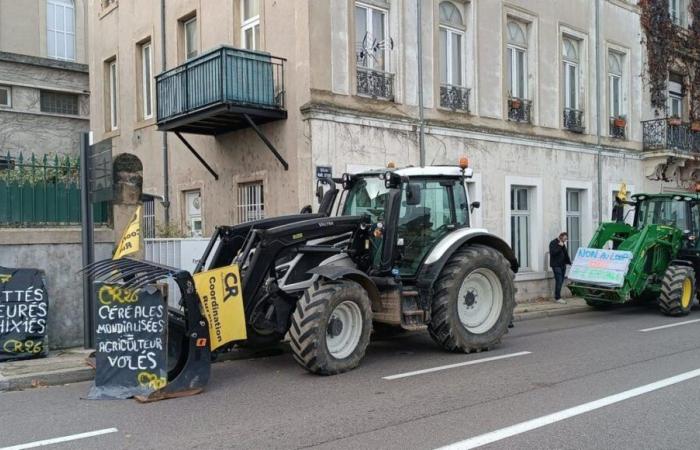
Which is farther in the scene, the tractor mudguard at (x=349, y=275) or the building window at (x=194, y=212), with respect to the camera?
the building window at (x=194, y=212)

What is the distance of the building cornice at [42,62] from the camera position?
65.8 ft

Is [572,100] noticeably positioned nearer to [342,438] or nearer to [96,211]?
[96,211]

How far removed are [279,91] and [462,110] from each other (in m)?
4.44

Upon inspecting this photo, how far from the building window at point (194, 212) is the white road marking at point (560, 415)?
33.3 feet

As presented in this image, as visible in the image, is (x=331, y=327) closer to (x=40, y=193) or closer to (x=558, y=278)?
(x=40, y=193)

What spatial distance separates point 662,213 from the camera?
48.0ft

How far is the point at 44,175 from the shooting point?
9.81 metres

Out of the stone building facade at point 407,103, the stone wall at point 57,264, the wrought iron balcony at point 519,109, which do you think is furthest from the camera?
the wrought iron balcony at point 519,109

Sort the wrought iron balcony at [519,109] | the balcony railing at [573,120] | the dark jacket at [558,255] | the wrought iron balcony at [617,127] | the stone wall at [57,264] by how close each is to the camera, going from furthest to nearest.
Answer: the wrought iron balcony at [617,127]
the balcony railing at [573,120]
the wrought iron balcony at [519,109]
the dark jacket at [558,255]
the stone wall at [57,264]

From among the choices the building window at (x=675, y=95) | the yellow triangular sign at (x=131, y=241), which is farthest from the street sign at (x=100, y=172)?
the building window at (x=675, y=95)

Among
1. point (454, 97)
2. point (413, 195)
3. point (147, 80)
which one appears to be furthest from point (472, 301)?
point (147, 80)

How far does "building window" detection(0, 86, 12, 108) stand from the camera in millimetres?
20156

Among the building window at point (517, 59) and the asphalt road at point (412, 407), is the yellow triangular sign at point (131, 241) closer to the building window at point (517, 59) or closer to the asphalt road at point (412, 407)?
the asphalt road at point (412, 407)

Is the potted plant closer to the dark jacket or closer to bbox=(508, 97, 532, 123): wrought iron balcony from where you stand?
bbox=(508, 97, 532, 123): wrought iron balcony
